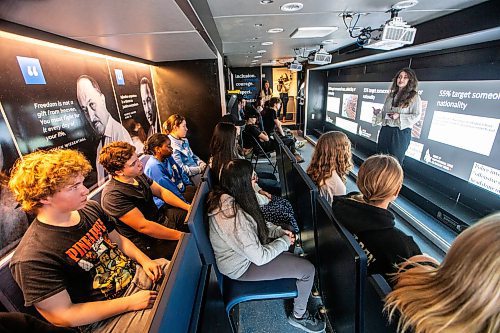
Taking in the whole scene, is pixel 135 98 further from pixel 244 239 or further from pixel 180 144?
pixel 244 239

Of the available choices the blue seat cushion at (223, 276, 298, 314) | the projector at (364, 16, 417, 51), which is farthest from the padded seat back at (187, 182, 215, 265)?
the projector at (364, 16, 417, 51)

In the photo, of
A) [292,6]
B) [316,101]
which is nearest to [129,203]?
[292,6]

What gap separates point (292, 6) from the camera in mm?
1995

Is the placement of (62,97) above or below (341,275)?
above

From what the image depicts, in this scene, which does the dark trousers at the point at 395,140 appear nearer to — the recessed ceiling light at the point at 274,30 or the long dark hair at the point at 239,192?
the recessed ceiling light at the point at 274,30

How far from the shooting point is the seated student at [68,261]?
85cm

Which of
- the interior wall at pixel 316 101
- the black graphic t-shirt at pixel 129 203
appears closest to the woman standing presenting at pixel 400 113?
the black graphic t-shirt at pixel 129 203

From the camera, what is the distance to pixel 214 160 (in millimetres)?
2219

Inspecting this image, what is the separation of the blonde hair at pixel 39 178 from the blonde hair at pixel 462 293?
1324 millimetres

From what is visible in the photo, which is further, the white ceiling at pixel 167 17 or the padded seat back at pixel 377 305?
the white ceiling at pixel 167 17

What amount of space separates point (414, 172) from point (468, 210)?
1057 mm

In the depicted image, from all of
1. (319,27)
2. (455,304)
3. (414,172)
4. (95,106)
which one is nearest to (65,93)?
(95,106)

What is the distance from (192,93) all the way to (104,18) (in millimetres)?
2117

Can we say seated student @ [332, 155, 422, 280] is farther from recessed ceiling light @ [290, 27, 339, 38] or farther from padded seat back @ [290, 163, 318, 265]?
recessed ceiling light @ [290, 27, 339, 38]
